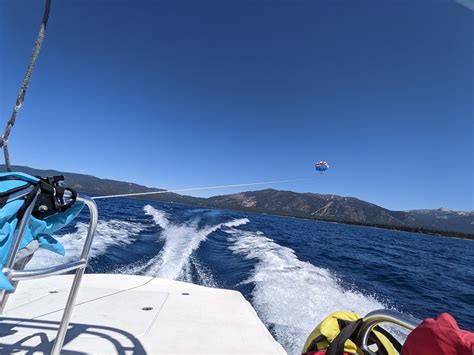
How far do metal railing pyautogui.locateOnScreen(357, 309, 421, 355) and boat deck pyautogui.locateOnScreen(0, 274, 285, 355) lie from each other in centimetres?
99

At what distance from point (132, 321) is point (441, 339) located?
89.6 inches

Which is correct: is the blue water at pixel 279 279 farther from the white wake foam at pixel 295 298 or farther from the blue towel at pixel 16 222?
the blue towel at pixel 16 222

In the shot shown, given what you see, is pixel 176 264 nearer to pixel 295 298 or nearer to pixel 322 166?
pixel 295 298

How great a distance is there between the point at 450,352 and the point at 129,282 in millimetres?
3374

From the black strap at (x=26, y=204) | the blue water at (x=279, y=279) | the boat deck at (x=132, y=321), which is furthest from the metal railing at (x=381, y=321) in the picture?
the blue water at (x=279, y=279)

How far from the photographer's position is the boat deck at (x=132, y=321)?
1.97 metres

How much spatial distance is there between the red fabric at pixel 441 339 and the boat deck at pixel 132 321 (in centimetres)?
147

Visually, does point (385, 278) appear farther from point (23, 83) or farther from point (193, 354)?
point (23, 83)

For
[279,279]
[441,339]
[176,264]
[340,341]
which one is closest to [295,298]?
[279,279]

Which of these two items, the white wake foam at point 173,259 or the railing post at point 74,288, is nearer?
the railing post at point 74,288

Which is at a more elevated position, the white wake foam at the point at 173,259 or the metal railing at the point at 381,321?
the metal railing at the point at 381,321

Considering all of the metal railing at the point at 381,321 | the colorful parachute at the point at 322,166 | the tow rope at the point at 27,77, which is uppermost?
the colorful parachute at the point at 322,166

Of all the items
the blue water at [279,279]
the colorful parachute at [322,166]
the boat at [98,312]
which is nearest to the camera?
the boat at [98,312]

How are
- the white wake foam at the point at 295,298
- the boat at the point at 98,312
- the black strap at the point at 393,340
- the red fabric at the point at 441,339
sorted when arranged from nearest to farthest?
the red fabric at the point at 441,339, the boat at the point at 98,312, the black strap at the point at 393,340, the white wake foam at the point at 295,298
